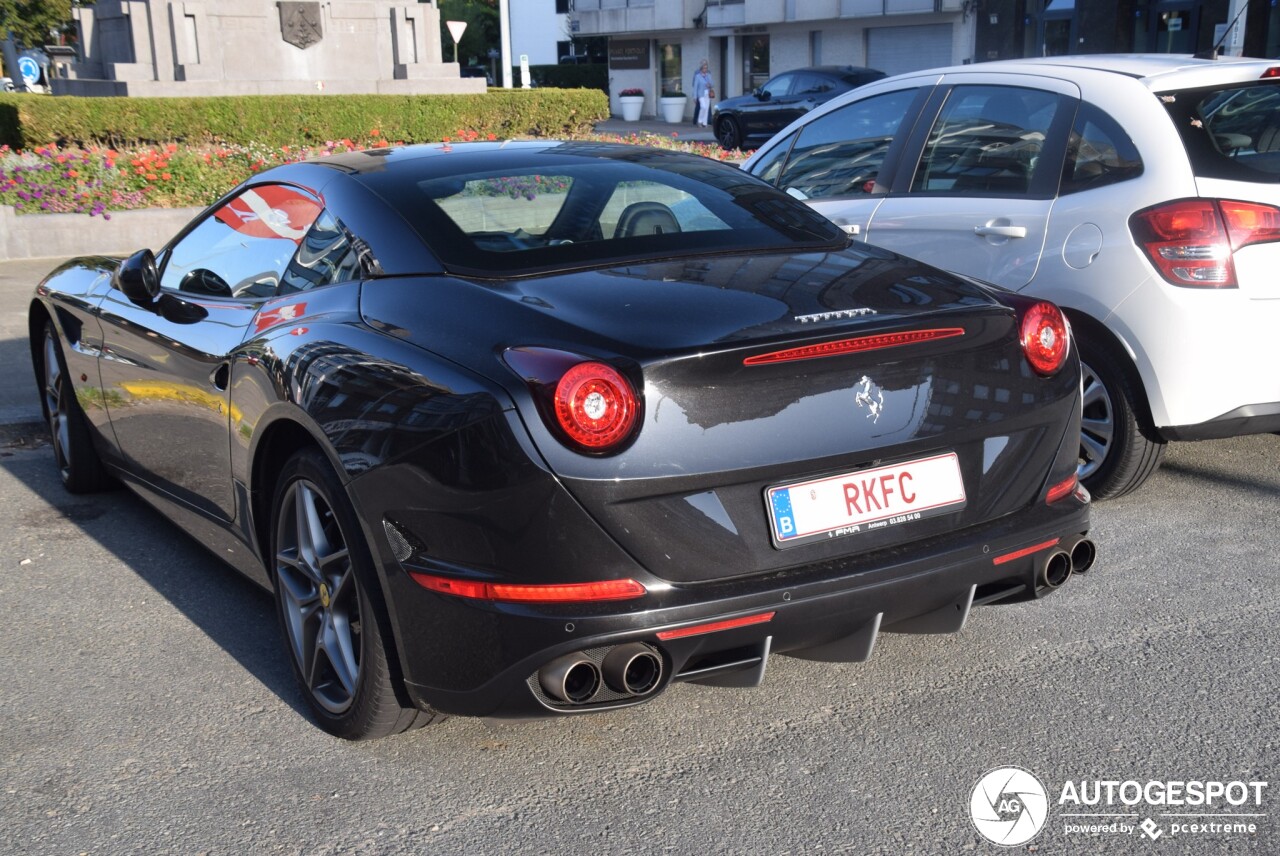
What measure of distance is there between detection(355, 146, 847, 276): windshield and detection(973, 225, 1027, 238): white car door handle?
1.41 meters

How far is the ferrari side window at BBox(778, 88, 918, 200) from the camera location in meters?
6.30

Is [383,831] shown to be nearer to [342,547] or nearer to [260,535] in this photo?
[342,547]

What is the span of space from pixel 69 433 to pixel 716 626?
3.72 meters

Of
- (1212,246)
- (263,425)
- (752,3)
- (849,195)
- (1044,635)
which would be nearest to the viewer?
(263,425)

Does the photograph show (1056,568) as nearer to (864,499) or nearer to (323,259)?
(864,499)

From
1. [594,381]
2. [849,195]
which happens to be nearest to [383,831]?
[594,381]

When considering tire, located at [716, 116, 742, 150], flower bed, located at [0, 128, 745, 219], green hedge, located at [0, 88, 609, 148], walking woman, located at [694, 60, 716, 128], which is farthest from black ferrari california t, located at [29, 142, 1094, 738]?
walking woman, located at [694, 60, 716, 128]

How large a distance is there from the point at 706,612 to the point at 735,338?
2.02 ft

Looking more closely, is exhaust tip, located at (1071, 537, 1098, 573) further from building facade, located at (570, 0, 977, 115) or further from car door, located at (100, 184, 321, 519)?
building facade, located at (570, 0, 977, 115)

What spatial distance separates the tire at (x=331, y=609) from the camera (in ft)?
10.7

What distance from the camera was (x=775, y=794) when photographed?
10.4 feet

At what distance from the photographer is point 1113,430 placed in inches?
201

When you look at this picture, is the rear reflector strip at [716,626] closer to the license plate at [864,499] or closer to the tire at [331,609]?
the license plate at [864,499]

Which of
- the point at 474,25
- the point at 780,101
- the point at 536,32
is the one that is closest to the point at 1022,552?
the point at 780,101
